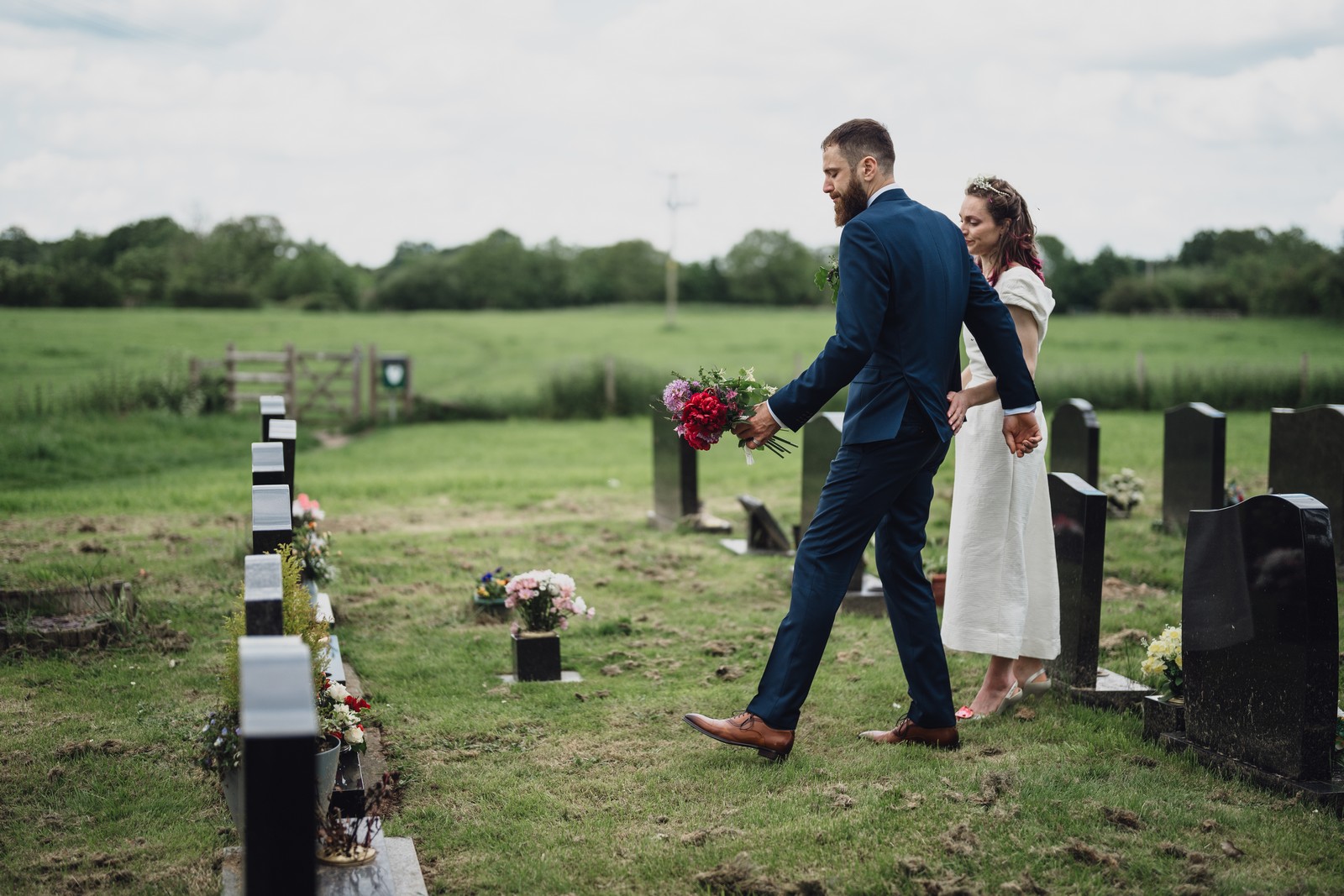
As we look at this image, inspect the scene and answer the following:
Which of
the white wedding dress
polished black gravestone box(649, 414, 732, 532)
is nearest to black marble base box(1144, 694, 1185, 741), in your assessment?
the white wedding dress

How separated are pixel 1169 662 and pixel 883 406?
180cm

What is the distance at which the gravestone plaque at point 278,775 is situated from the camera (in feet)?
7.38

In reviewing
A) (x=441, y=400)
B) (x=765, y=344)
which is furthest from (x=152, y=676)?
(x=765, y=344)

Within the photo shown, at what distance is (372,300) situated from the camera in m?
68.5

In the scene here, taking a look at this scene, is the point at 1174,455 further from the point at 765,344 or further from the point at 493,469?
the point at 765,344

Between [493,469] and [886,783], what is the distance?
13.1 m

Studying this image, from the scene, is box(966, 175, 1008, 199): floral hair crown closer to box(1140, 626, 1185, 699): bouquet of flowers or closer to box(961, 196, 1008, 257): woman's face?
box(961, 196, 1008, 257): woman's face

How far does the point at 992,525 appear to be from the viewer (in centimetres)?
531

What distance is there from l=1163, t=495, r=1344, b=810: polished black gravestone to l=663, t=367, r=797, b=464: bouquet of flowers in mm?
1867

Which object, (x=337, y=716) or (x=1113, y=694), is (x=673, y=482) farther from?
(x=337, y=716)

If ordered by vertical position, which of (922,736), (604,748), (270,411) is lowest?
(604,748)

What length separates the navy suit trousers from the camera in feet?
15.0

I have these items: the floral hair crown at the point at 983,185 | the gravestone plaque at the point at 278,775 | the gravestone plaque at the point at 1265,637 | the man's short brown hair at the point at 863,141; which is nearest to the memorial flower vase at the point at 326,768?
the gravestone plaque at the point at 278,775

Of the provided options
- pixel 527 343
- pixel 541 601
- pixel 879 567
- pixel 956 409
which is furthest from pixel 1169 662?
pixel 527 343
